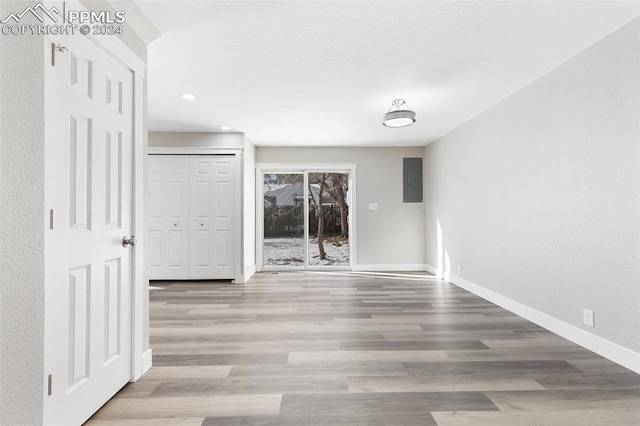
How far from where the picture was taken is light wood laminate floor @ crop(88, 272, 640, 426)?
1814 millimetres

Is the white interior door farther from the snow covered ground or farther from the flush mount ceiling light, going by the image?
the snow covered ground

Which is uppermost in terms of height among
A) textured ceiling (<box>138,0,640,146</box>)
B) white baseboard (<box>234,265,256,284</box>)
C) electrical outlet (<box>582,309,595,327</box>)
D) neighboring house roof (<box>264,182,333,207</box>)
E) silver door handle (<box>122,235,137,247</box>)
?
textured ceiling (<box>138,0,640,146</box>)

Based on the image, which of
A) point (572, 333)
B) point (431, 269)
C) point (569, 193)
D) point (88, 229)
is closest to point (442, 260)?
point (431, 269)

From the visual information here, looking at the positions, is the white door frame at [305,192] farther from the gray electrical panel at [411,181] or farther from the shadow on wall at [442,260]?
the shadow on wall at [442,260]

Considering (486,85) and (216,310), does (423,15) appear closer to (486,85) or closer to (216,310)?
(486,85)

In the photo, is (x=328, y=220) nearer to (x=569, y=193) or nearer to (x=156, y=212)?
(x=156, y=212)

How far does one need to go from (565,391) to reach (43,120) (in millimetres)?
3044

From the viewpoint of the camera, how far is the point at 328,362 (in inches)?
96.1

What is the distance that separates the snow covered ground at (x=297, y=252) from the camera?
6.52m

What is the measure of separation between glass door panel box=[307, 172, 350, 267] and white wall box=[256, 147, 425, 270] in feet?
0.96

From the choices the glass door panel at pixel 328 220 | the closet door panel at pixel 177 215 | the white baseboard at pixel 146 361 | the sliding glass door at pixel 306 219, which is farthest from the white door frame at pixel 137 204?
the glass door panel at pixel 328 220

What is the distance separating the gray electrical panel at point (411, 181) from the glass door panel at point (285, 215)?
1911mm

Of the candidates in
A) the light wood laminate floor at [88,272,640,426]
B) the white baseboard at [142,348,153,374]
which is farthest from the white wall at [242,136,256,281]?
the white baseboard at [142,348,153,374]

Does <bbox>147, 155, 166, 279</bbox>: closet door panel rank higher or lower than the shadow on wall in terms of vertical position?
higher
